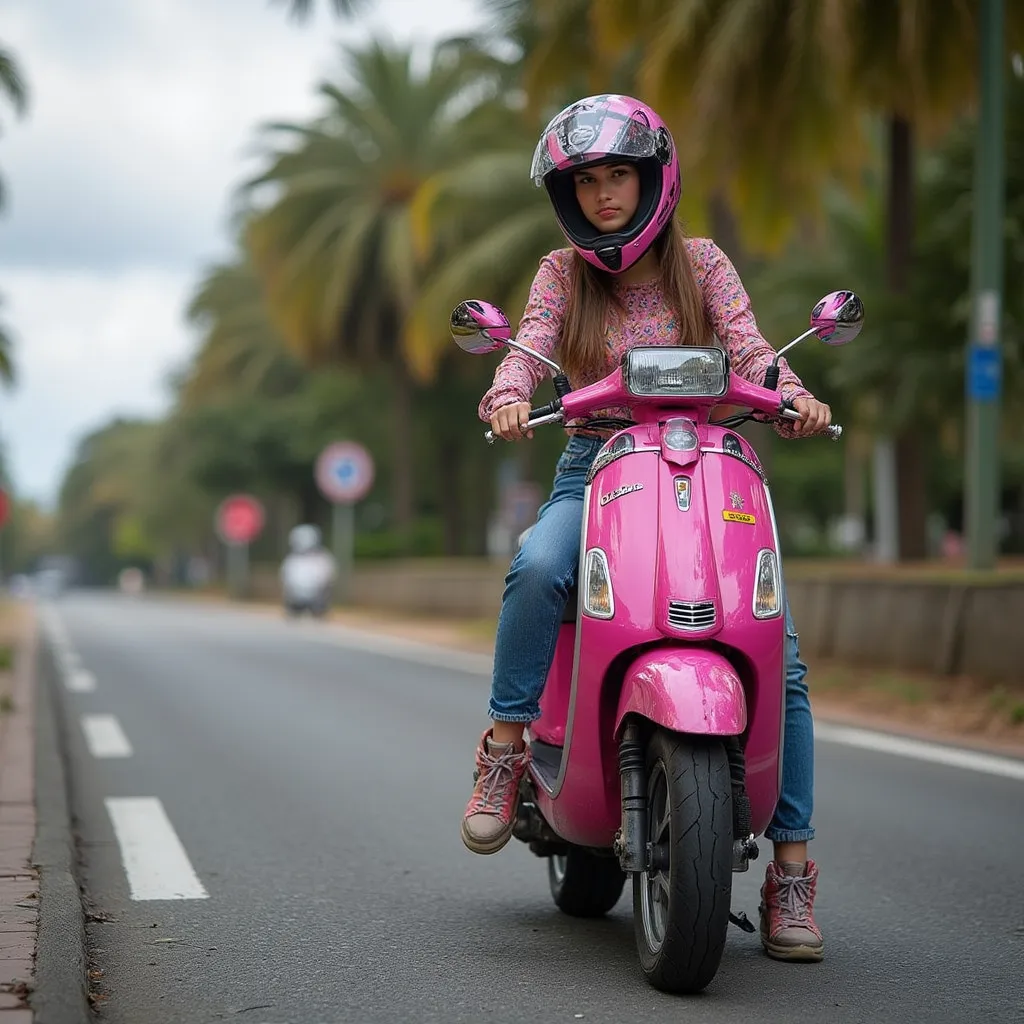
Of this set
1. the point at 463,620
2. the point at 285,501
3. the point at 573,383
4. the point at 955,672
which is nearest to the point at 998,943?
the point at 573,383

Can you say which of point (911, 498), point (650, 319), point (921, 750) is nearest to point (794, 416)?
point (650, 319)

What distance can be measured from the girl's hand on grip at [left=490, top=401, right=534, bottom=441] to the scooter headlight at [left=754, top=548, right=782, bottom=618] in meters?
0.60

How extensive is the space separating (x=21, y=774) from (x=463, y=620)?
20744mm

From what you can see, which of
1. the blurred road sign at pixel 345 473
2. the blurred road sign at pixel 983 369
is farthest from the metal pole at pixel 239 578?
the blurred road sign at pixel 983 369

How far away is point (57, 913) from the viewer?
462 centimetres

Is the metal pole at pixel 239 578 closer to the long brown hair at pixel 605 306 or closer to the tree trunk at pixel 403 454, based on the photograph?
the tree trunk at pixel 403 454

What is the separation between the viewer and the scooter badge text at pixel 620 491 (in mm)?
4191

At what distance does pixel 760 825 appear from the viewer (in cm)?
422

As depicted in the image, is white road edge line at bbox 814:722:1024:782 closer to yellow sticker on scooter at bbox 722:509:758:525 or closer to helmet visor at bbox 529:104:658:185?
yellow sticker on scooter at bbox 722:509:758:525

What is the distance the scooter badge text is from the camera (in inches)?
165

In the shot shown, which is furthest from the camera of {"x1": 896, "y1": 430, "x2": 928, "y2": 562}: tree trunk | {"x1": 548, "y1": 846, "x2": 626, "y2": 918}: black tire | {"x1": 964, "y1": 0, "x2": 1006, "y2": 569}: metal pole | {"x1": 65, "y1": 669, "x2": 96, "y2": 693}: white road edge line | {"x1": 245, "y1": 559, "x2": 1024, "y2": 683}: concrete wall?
{"x1": 896, "y1": 430, "x2": 928, "y2": 562}: tree trunk

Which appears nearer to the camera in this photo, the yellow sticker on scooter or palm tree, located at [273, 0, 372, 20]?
the yellow sticker on scooter

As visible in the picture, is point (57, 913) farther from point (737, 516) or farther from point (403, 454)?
point (403, 454)

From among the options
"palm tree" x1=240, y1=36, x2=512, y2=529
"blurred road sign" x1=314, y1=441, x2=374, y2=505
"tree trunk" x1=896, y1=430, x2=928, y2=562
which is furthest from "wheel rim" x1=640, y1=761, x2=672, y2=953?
"palm tree" x1=240, y1=36, x2=512, y2=529
